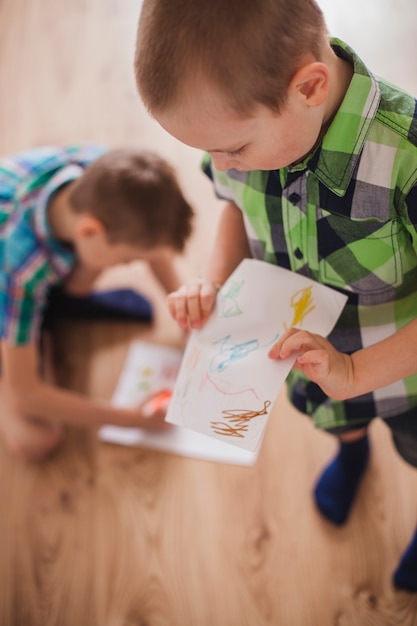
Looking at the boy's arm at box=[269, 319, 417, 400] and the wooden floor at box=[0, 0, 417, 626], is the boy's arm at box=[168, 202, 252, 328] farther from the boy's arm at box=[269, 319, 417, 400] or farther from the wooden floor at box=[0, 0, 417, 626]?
the wooden floor at box=[0, 0, 417, 626]

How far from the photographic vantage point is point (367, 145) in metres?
0.57

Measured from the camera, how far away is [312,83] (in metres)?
0.52

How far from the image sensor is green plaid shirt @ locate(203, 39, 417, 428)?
563mm

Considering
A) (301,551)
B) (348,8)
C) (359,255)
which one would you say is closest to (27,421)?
(301,551)

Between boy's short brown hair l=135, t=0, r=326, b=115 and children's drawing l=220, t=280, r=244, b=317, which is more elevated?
boy's short brown hair l=135, t=0, r=326, b=115

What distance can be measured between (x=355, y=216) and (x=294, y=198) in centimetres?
7

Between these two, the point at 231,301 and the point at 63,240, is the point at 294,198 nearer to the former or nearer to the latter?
the point at 231,301

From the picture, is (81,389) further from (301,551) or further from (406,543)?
(406,543)

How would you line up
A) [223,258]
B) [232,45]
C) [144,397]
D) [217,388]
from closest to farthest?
[232,45] → [217,388] → [223,258] → [144,397]

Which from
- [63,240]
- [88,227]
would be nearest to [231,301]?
[88,227]

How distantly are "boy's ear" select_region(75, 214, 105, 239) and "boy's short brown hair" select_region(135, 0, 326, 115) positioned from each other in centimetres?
54

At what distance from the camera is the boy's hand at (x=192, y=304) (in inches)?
29.1

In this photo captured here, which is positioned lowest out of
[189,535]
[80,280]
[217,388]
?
[189,535]

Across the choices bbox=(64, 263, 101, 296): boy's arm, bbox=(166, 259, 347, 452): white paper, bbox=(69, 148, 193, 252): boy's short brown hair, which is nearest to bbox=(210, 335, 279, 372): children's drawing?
bbox=(166, 259, 347, 452): white paper
